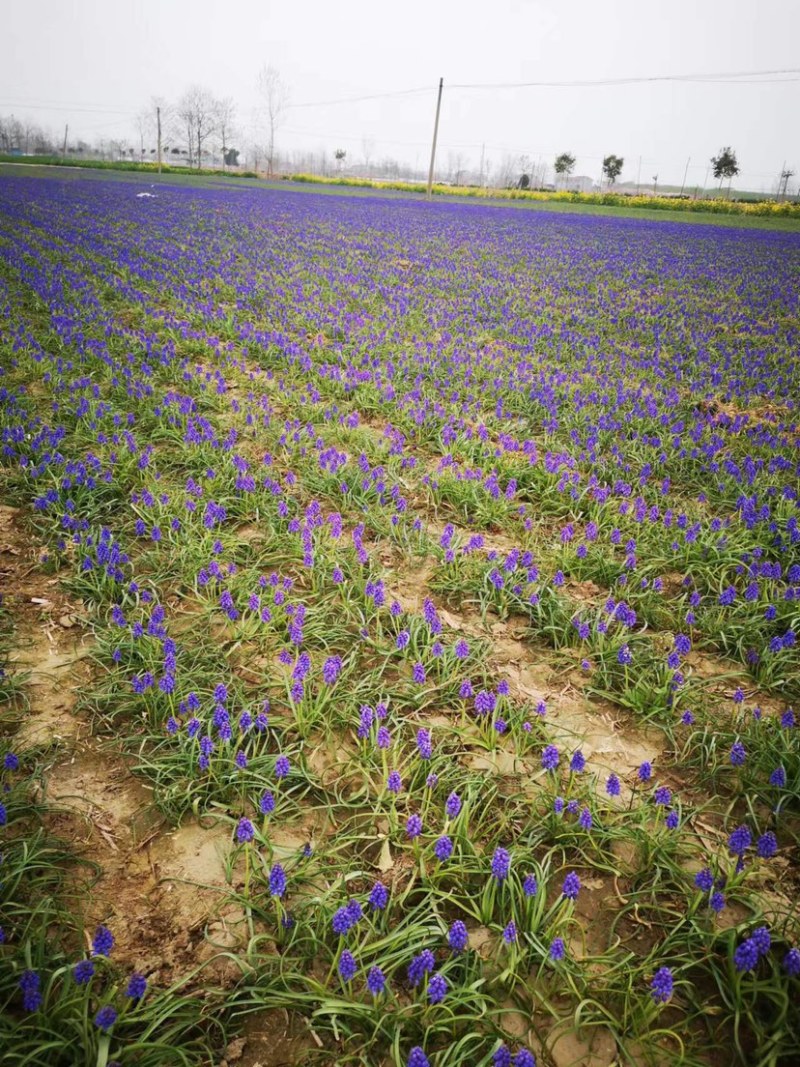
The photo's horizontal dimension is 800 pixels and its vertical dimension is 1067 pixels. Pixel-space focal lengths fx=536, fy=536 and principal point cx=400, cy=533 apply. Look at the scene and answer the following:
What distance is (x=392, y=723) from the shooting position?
309 centimetres

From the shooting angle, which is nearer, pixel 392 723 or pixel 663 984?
pixel 663 984

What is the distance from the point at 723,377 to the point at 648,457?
14.4 feet

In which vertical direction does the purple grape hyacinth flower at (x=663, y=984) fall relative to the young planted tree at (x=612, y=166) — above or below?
below

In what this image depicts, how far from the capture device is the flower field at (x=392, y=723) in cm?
194

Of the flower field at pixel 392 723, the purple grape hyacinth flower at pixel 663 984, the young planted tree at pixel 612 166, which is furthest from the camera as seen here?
the young planted tree at pixel 612 166

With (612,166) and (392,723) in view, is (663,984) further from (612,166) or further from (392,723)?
(612,166)

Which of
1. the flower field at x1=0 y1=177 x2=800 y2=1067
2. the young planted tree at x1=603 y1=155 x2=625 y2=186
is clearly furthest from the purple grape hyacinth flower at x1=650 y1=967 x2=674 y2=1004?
the young planted tree at x1=603 y1=155 x2=625 y2=186

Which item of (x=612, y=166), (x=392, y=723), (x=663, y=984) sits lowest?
(x=392, y=723)

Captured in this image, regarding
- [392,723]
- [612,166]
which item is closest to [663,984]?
[392,723]

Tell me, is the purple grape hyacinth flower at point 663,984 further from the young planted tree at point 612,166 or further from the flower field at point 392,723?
the young planted tree at point 612,166

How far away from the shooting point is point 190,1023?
1.84m

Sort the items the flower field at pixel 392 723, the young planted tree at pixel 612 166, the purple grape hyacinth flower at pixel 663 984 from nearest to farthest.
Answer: the purple grape hyacinth flower at pixel 663 984 → the flower field at pixel 392 723 → the young planted tree at pixel 612 166

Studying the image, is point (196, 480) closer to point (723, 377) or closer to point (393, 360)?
point (393, 360)

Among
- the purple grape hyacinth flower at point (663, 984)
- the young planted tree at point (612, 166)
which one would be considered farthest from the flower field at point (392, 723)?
the young planted tree at point (612, 166)
